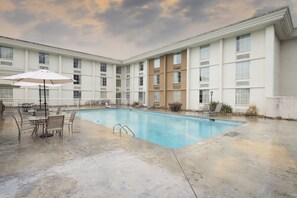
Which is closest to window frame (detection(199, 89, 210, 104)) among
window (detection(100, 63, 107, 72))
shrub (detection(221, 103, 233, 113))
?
shrub (detection(221, 103, 233, 113))

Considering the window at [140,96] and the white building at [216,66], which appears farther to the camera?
the window at [140,96]

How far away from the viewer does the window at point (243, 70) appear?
14.0 meters

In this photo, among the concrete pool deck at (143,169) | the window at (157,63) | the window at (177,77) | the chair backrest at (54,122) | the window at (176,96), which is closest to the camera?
the concrete pool deck at (143,169)

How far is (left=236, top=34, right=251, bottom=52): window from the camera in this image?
14.1 meters

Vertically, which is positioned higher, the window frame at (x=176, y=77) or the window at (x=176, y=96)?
the window frame at (x=176, y=77)

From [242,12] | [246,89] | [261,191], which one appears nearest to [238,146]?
[261,191]

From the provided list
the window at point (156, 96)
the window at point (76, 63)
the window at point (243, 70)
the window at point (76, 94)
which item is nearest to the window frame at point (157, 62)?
the window at point (156, 96)

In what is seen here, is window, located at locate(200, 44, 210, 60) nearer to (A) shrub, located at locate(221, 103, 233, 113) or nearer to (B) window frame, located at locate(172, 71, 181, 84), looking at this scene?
(B) window frame, located at locate(172, 71, 181, 84)

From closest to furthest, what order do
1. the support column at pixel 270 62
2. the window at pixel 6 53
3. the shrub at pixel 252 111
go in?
the support column at pixel 270 62, the shrub at pixel 252 111, the window at pixel 6 53

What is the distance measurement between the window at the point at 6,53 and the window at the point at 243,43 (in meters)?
26.2

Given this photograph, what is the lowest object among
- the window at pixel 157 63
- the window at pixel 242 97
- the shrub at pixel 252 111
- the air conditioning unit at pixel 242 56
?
the shrub at pixel 252 111

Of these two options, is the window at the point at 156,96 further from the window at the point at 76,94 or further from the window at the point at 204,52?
the window at the point at 76,94

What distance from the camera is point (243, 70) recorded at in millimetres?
14289

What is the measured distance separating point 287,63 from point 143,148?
16.7 m
